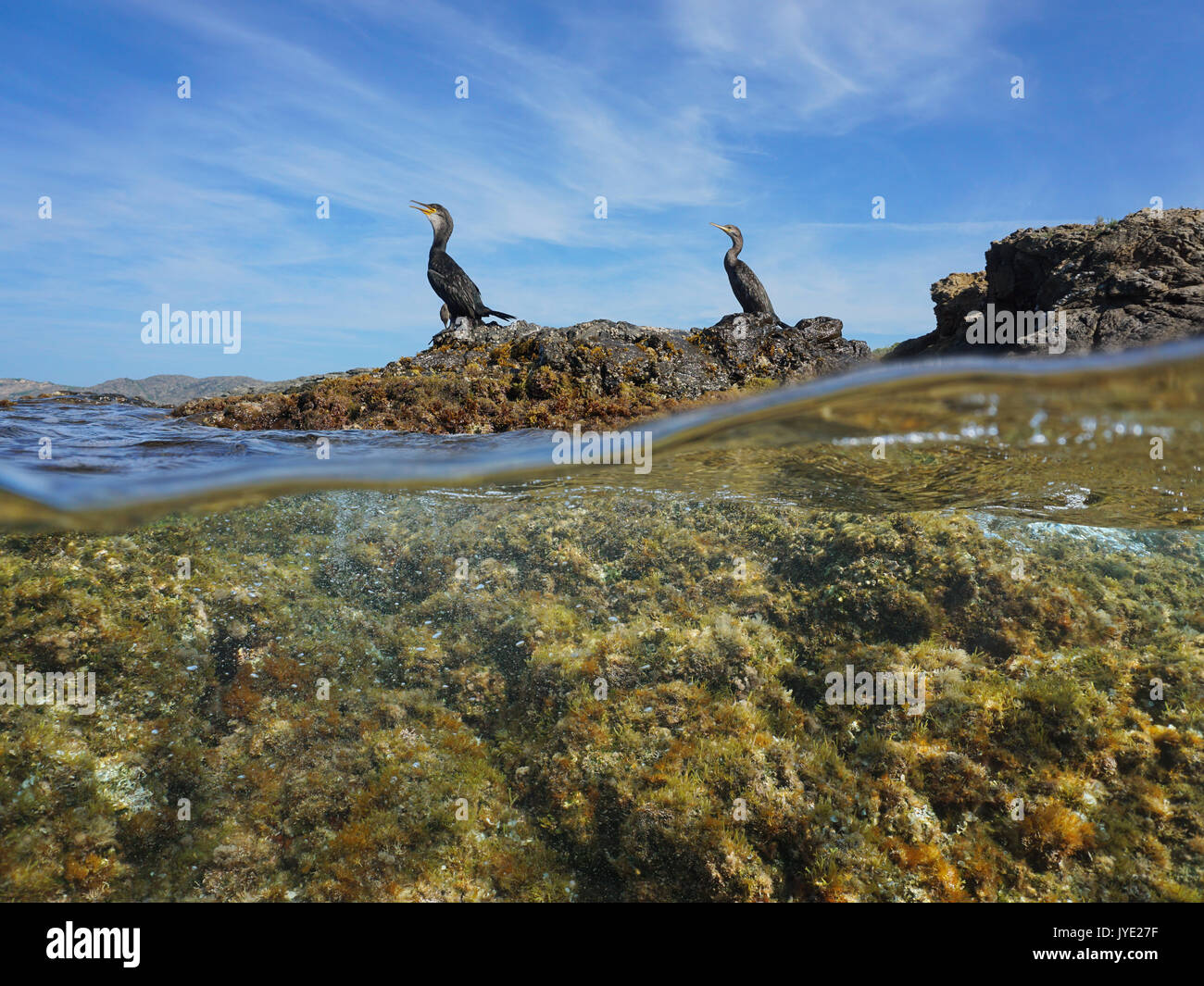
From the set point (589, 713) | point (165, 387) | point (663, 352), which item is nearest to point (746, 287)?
point (663, 352)

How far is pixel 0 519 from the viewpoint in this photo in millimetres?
6188

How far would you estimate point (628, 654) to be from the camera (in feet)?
19.7

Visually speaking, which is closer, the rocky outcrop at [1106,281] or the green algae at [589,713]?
the green algae at [589,713]

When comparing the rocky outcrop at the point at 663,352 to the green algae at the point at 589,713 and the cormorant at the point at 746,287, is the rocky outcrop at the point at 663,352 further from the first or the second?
the green algae at the point at 589,713

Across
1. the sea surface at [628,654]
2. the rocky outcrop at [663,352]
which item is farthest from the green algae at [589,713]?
the rocky outcrop at [663,352]

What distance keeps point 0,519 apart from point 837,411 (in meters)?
8.79

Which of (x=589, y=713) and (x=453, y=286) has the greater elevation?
(x=453, y=286)

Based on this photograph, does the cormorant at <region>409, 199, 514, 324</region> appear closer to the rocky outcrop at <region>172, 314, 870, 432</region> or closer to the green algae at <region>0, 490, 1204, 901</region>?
the rocky outcrop at <region>172, 314, 870, 432</region>

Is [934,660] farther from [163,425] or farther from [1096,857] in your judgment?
[163,425]

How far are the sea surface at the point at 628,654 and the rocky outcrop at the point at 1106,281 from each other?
5.36 feet

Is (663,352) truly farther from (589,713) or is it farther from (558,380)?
(589,713)

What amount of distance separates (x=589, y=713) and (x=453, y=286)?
8.65m

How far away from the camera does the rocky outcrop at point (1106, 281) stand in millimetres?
6391
